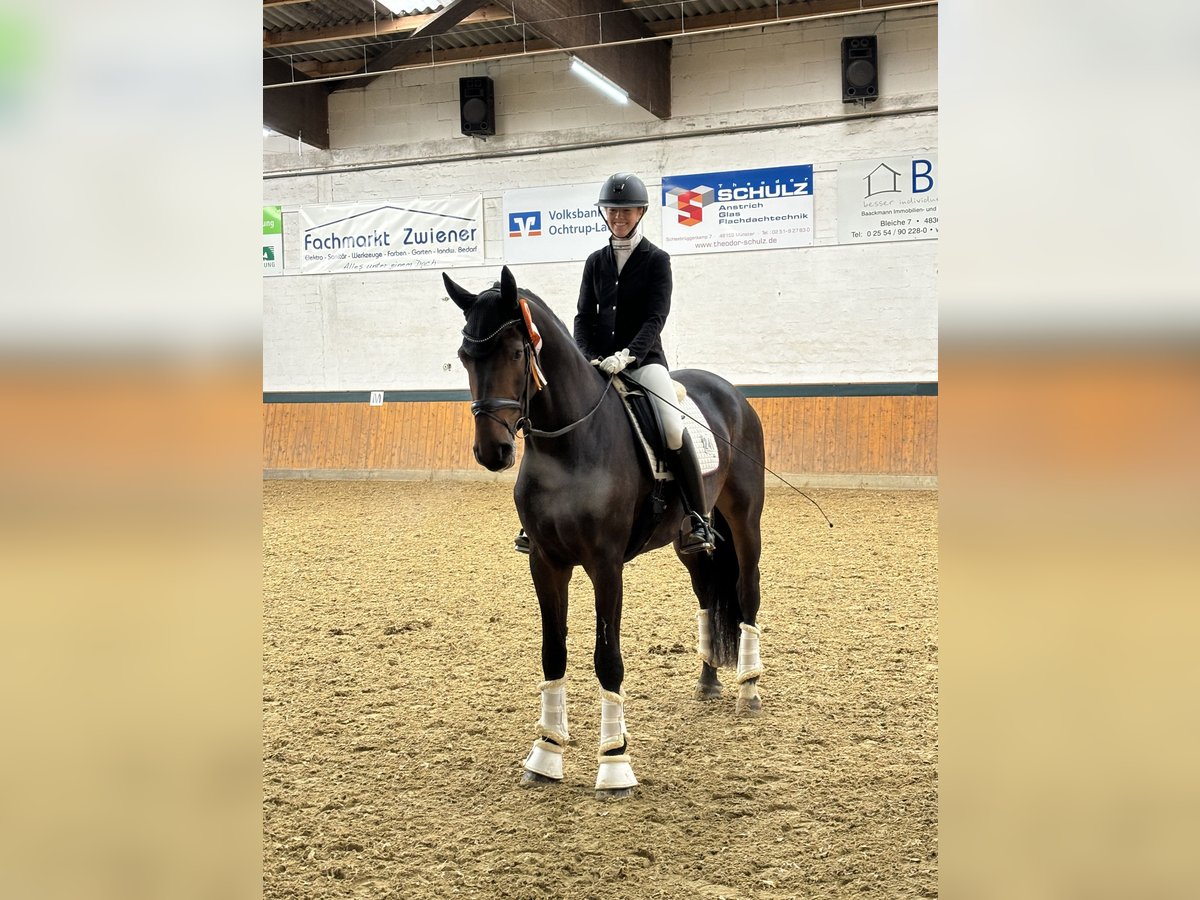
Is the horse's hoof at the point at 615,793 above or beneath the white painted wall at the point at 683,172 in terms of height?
beneath

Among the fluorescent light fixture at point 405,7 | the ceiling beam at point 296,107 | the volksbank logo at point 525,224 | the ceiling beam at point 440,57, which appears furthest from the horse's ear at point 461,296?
the ceiling beam at point 296,107

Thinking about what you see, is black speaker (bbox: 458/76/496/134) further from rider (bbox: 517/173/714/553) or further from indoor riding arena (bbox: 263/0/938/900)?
rider (bbox: 517/173/714/553)

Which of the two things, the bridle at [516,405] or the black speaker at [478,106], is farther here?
the black speaker at [478,106]

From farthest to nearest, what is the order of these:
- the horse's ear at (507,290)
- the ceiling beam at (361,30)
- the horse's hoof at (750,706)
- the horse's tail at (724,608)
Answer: the ceiling beam at (361,30) → the horse's tail at (724,608) → the horse's hoof at (750,706) → the horse's ear at (507,290)

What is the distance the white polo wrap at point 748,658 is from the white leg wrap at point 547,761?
3.42ft

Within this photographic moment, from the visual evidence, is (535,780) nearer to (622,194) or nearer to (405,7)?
(622,194)

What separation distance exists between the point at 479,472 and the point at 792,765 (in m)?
9.45

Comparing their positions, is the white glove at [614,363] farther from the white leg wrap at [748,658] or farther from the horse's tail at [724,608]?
the white leg wrap at [748,658]

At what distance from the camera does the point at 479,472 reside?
41.8 ft

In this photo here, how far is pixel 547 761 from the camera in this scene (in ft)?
11.4

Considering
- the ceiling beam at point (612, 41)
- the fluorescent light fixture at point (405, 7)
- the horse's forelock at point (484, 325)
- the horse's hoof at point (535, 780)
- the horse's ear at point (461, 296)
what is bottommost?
the horse's hoof at point (535, 780)

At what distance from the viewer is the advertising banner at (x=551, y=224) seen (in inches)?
490
